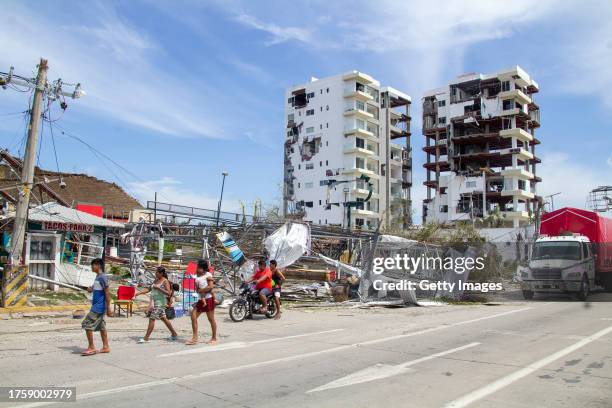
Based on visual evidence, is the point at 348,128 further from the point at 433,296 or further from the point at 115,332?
the point at 115,332

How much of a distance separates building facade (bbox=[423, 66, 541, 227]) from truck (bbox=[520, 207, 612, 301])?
4709cm

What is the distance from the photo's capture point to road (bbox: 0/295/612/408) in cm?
640

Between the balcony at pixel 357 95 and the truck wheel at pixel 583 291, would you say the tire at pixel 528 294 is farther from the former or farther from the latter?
the balcony at pixel 357 95

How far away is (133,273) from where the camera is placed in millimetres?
20344

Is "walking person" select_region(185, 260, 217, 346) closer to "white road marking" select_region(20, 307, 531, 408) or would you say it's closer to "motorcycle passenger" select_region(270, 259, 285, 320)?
"white road marking" select_region(20, 307, 531, 408)

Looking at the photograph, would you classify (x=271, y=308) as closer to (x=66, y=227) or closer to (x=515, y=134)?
(x=66, y=227)

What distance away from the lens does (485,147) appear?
80875 mm

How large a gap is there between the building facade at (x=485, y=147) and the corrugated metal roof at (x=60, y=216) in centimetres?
5692

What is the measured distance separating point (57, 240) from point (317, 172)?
201ft

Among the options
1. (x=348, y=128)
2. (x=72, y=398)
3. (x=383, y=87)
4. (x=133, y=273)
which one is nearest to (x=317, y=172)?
(x=348, y=128)

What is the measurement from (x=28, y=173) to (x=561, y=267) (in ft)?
67.1

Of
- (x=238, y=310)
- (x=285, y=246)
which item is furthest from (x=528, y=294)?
(x=238, y=310)

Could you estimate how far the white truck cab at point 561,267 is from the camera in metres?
21.3

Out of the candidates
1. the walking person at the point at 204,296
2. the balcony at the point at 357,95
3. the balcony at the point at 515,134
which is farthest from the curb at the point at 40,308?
the balcony at the point at 515,134
